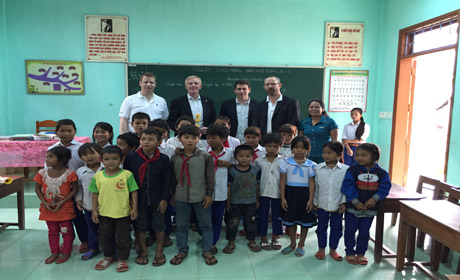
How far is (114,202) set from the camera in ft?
6.81

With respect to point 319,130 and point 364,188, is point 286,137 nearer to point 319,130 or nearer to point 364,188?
point 319,130

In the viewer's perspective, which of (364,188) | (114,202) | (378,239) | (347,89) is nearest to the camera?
(114,202)

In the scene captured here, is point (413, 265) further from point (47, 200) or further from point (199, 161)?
point (47, 200)

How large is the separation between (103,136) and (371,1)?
4.68m

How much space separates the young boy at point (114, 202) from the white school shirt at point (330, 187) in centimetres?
147

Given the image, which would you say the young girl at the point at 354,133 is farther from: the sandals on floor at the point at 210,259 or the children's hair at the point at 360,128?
the sandals on floor at the point at 210,259

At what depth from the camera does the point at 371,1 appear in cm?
466

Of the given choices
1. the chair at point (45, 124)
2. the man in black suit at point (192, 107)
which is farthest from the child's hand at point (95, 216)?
the chair at point (45, 124)

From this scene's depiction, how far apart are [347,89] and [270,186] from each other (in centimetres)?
313

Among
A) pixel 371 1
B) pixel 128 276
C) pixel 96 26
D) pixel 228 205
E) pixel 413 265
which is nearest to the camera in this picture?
pixel 128 276

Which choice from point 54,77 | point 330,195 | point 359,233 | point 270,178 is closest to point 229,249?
point 270,178

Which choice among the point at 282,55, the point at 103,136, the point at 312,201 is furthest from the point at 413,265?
the point at 282,55

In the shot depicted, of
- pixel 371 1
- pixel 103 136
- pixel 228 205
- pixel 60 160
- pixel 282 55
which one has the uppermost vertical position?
pixel 371 1

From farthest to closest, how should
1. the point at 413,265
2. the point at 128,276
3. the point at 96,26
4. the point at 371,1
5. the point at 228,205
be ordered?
1. the point at 371,1
2. the point at 96,26
3. the point at 228,205
4. the point at 413,265
5. the point at 128,276
